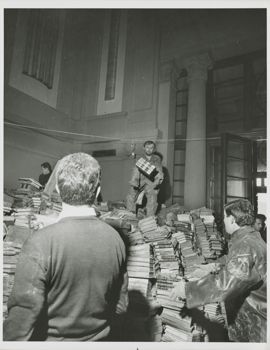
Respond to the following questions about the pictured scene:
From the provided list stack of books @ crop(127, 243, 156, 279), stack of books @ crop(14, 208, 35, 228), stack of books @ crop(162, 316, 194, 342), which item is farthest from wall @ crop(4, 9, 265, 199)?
stack of books @ crop(162, 316, 194, 342)

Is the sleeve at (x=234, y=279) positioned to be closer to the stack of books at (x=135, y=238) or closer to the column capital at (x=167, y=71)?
the stack of books at (x=135, y=238)

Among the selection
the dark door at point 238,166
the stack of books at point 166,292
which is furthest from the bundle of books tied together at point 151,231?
the dark door at point 238,166

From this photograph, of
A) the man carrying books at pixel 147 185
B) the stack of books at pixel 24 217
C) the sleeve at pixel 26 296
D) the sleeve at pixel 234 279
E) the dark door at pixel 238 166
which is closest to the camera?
the sleeve at pixel 26 296

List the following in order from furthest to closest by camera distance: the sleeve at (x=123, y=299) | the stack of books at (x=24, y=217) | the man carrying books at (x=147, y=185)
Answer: the man carrying books at (x=147, y=185) < the stack of books at (x=24, y=217) < the sleeve at (x=123, y=299)

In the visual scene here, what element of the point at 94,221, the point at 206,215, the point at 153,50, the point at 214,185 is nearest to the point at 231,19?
the point at 153,50

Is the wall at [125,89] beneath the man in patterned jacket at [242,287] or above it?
above

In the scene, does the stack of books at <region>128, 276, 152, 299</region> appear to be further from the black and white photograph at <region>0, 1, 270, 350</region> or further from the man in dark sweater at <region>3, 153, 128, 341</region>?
the man in dark sweater at <region>3, 153, 128, 341</region>

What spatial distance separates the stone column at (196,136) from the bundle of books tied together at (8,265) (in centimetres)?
519

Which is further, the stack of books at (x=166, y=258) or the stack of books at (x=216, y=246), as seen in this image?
the stack of books at (x=216, y=246)

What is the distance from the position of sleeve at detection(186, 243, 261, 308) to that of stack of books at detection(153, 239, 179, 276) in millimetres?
889

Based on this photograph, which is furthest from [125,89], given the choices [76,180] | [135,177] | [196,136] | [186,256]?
[76,180]

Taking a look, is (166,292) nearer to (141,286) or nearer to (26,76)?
(141,286)

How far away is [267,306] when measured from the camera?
211 cm

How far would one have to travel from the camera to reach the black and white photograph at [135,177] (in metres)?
1.35
